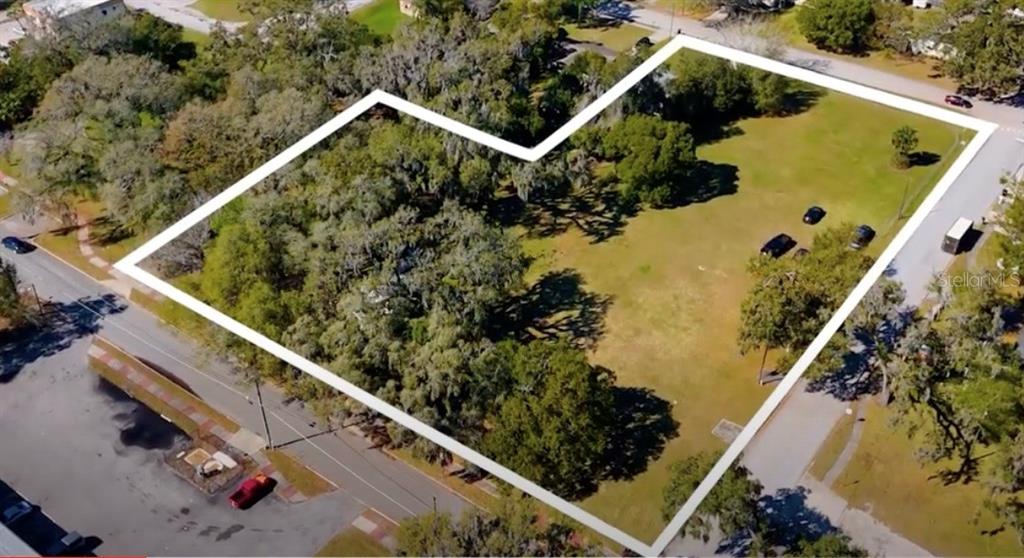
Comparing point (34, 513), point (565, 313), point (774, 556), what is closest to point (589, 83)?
point (565, 313)

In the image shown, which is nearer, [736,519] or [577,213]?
[736,519]

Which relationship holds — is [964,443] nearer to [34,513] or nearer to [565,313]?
[565,313]

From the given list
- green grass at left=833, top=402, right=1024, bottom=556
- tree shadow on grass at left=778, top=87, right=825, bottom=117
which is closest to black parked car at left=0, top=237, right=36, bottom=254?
green grass at left=833, top=402, right=1024, bottom=556

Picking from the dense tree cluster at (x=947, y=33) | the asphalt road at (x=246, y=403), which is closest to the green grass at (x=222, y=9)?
the asphalt road at (x=246, y=403)

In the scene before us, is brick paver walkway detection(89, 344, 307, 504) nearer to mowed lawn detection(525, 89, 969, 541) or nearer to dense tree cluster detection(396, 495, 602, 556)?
dense tree cluster detection(396, 495, 602, 556)

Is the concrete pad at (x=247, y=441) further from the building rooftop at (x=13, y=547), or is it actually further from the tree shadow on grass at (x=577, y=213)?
the tree shadow on grass at (x=577, y=213)

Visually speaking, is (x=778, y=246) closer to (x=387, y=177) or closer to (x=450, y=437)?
(x=387, y=177)

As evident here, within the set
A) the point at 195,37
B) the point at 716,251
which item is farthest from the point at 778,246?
the point at 195,37
